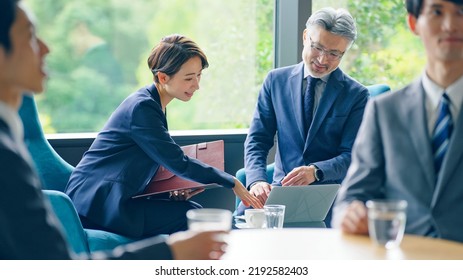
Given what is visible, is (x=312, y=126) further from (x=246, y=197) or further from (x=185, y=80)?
(x=185, y=80)

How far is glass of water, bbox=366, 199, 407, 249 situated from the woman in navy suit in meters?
1.50

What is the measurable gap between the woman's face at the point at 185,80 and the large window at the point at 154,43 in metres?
1.12

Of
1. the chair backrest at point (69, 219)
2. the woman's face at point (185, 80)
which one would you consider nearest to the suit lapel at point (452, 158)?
the chair backrest at point (69, 219)

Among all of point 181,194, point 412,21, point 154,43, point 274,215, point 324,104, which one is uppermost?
point 412,21

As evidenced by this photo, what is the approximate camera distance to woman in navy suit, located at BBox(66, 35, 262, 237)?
122 inches

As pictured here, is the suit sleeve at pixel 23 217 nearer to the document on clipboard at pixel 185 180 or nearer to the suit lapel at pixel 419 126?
the suit lapel at pixel 419 126

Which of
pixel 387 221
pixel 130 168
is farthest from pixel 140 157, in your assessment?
pixel 387 221

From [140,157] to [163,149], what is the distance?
127 millimetres

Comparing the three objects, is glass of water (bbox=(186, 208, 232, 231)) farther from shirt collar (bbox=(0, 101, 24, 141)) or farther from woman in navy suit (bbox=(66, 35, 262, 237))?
A: woman in navy suit (bbox=(66, 35, 262, 237))

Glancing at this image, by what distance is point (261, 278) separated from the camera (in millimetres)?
1765

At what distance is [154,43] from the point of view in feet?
15.4

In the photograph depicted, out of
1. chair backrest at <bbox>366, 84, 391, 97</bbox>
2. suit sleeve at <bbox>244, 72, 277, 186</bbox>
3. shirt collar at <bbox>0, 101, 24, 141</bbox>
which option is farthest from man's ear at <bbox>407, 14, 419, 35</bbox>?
chair backrest at <bbox>366, 84, 391, 97</bbox>

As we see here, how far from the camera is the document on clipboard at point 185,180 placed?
317cm

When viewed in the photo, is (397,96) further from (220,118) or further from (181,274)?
(220,118)
